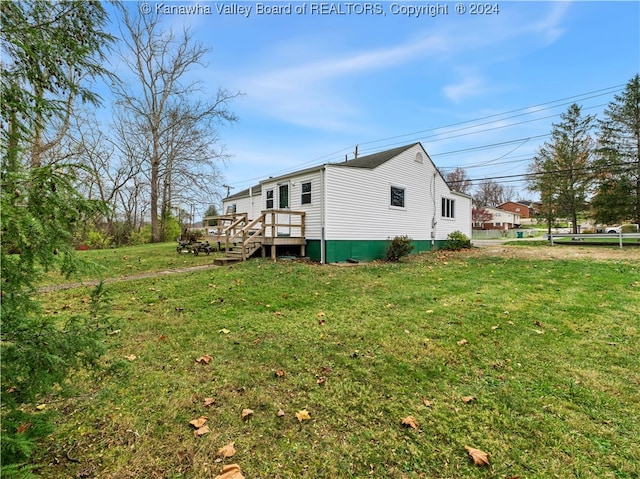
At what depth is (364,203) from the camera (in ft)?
39.6

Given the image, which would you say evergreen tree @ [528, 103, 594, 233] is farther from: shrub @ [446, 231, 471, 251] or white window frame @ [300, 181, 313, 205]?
white window frame @ [300, 181, 313, 205]

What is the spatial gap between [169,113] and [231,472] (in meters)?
24.6

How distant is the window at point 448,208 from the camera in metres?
16.2

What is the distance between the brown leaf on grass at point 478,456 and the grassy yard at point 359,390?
0.14 feet

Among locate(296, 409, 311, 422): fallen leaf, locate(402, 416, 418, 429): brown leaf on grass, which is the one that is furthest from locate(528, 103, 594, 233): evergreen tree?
locate(296, 409, 311, 422): fallen leaf

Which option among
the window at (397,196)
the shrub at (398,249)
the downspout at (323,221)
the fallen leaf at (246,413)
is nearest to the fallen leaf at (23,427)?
the fallen leaf at (246,413)

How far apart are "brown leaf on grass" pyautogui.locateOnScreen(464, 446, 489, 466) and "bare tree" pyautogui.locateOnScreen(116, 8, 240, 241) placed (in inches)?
891

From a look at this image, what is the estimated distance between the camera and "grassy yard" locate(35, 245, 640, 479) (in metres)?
1.93

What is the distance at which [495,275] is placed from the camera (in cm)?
841

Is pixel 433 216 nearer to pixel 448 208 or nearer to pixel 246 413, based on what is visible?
pixel 448 208

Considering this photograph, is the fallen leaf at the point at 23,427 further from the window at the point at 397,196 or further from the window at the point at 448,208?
the window at the point at 448,208

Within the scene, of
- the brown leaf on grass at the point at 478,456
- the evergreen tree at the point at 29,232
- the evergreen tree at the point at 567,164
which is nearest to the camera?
the evergreen tree at the point at 29,232

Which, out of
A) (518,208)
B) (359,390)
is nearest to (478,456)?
(359,390)

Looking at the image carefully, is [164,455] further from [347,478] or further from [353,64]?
[353,64]
